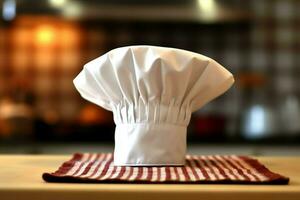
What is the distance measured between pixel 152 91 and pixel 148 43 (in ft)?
6.36

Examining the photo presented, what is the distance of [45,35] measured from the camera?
2.57m

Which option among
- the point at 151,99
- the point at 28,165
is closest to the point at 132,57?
the point at 151,99

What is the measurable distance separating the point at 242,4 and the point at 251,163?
1889 millimetres

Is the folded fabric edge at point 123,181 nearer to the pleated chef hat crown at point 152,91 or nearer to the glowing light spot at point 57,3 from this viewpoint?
the pleated chef hat crown at point 152,91

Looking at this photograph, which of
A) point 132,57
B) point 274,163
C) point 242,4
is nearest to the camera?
point 132,57

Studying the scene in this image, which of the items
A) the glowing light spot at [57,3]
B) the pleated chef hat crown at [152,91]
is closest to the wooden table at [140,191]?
the pleated chef hat crown at [152,91]

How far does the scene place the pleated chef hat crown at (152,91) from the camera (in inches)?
22.5

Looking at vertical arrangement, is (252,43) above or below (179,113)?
above

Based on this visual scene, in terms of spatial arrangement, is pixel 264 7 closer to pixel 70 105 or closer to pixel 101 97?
pixel 70 105

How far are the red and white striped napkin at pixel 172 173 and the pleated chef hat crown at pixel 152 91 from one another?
25mm

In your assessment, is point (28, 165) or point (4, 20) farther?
point (4, 20)

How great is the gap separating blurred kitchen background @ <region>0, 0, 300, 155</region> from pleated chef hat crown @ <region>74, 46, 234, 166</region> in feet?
5.57

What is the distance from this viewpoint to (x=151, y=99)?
60 cm

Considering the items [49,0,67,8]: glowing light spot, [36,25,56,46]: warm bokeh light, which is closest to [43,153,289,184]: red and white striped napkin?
[49,0,67,8]: glowing light spot
